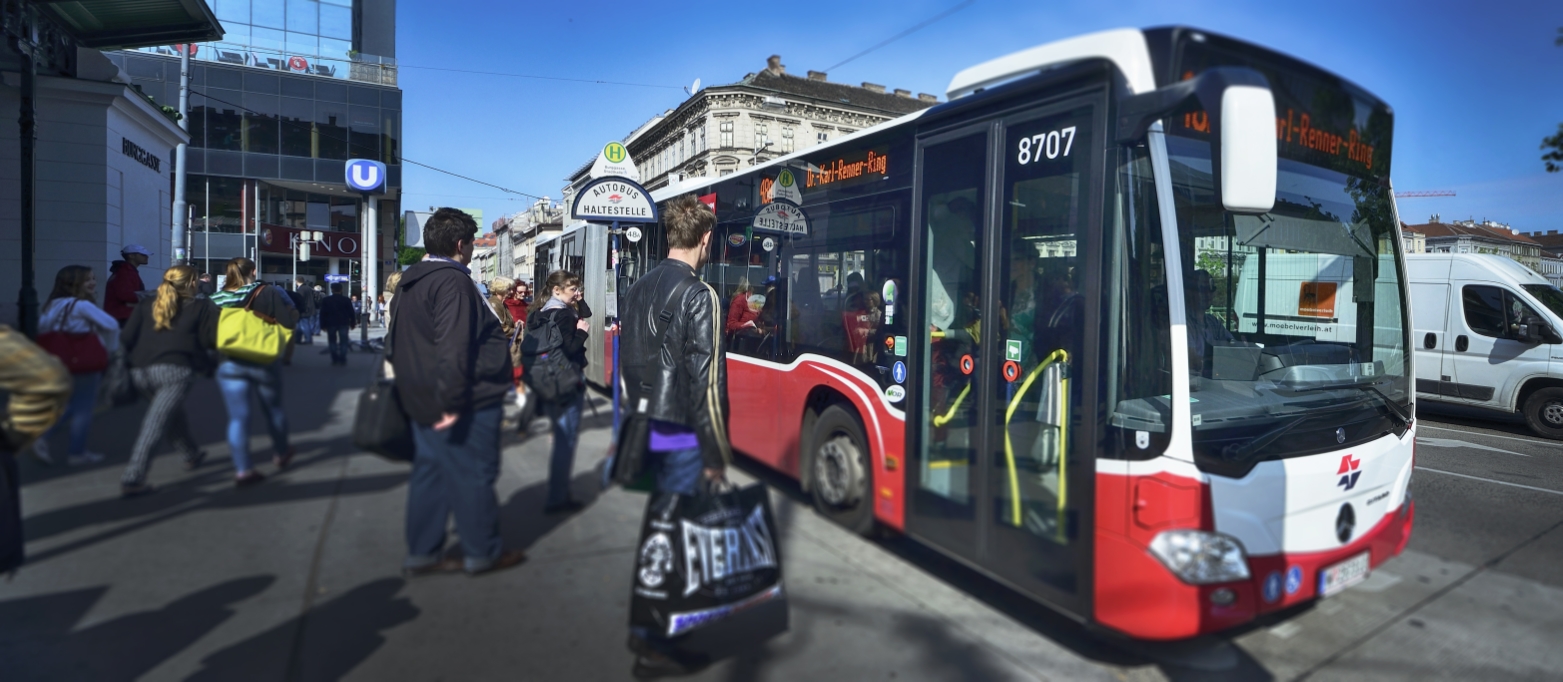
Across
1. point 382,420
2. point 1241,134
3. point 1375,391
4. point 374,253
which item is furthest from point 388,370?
point 1375,391

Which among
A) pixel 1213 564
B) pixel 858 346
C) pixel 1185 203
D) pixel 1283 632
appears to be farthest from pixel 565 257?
pixel 1283 632

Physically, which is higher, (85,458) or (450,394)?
(450,394)

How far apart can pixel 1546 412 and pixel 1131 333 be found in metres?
11.5

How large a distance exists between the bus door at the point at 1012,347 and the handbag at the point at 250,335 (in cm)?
304

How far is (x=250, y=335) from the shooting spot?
2160 millimetres

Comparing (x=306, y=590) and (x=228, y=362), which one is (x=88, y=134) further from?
(x=306, y=590)

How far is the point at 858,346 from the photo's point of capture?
5.50 m

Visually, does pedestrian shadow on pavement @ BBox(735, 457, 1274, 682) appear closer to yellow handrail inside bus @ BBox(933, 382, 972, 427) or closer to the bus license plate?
the bus license plate

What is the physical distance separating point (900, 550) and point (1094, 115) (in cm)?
280

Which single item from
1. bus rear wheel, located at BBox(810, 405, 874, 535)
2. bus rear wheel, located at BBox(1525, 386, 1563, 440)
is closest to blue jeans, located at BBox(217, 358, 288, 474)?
bus rear wheel, located at BBox(810, 405, 874, 535)

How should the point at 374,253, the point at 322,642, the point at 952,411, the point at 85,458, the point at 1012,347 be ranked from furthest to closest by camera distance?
1. the point at 952,411
2. the point at 1012,347
3. the point at 374,253
4. the point at 322,642
5. the point at 85,458

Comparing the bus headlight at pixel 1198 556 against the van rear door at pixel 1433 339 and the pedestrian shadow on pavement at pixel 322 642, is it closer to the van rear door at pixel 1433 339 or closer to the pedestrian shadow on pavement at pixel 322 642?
the pedestrian shadow on pavement at pixel 322 642

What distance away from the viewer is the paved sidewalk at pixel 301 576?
2039mm

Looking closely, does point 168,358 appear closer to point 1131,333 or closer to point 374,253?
point 374,253
